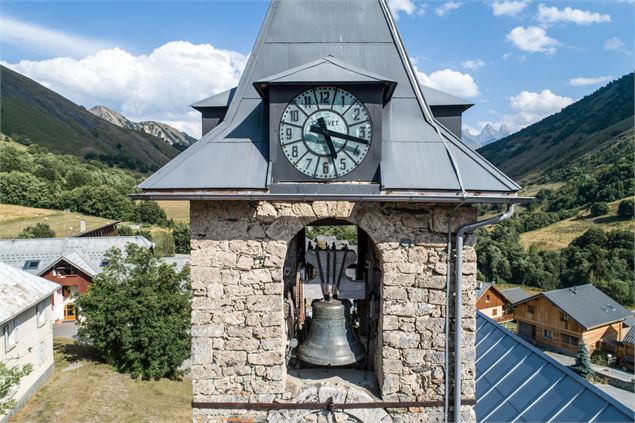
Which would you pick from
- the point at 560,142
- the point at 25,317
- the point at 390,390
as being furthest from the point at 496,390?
the point at 560,142

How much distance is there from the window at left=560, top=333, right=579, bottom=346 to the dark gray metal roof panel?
81.0 inches

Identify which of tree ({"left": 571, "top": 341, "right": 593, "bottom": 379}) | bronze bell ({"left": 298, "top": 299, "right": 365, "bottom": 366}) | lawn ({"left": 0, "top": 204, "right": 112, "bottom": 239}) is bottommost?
tree ({"left": 571, "top": 341, "right": 593, "bottom": 379})

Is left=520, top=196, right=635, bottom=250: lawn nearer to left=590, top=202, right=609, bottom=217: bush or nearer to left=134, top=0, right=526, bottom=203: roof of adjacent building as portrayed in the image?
left=590, top=202, right=609, bottom=217: bush

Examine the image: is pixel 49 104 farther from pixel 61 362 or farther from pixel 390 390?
pixel 390 390

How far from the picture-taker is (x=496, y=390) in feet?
25.0

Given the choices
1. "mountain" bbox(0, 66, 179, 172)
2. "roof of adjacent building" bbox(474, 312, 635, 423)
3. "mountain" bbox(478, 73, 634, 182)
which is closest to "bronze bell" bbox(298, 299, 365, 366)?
"roof of adjacent building" bbox(474, 312, 635, 423)

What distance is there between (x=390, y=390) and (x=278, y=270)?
7.45ft

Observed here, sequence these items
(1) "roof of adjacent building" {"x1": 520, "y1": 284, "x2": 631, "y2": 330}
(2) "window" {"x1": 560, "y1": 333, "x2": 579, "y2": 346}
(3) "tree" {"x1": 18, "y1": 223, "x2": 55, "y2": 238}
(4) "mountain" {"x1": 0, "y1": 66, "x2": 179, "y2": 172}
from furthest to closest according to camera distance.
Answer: (4) "mountain" {"x1": 0, "y1": 66, "x2": 179, "y2": 172}, (3) "tree" {"x1": 18, "y1": 223, "x2": 55, "y2": 238}, (2) "window" {"x1": 560, "y1": 333, "x2": 579, "y2": 346}, (1) "roof of adjacent building" {"x1": 520, "y1": 284, "x2": 631, "y2": 330}

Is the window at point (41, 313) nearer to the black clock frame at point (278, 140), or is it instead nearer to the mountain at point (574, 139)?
the black clock frame at point (278, 140)

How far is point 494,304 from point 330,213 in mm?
43711

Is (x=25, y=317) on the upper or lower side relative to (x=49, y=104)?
lower

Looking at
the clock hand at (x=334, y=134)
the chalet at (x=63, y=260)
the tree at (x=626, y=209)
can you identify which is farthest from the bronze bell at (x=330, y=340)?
the tree at (x=626, y=209)

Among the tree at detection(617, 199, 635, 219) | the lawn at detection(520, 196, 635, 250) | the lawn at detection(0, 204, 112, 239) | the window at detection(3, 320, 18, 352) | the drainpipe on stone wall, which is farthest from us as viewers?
the tree at detection(617, 199, 635, 219)

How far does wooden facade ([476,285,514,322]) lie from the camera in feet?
141
